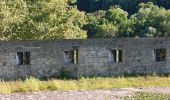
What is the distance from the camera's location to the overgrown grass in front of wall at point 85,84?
72.3 ft

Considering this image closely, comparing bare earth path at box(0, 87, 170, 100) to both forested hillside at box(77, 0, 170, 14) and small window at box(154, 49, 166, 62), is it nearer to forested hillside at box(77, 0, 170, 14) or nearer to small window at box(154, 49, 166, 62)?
small window at box(154, 49, 166, 62)

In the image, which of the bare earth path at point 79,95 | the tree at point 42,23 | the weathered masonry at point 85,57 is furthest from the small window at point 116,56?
the tree at point 42,23

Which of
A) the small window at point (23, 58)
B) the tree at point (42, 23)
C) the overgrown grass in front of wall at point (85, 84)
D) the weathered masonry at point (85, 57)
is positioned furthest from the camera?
the tree at point (42, 23)

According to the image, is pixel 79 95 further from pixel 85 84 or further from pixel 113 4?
pixel 113 4

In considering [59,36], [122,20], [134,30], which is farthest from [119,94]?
[122,20]

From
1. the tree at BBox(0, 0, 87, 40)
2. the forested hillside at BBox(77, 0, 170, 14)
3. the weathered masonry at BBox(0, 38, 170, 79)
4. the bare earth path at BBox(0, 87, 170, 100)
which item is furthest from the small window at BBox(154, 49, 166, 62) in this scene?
the forested hillside at BBox(77, 0, 170, 14)

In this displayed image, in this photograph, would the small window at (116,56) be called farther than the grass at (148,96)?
Yes

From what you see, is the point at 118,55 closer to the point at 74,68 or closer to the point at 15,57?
the point at 74,68

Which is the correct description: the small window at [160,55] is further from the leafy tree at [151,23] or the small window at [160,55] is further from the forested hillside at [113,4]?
the forested hillside at [113,4]

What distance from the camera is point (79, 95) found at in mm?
20375

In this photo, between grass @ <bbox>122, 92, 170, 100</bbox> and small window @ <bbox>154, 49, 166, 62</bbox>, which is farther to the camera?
small window @ <bbox>154, 49, 166, 62</bbox>

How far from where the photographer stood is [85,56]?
2712cm

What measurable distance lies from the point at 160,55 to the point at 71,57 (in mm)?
4848

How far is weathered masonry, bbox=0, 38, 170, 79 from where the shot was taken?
26.4 meters
